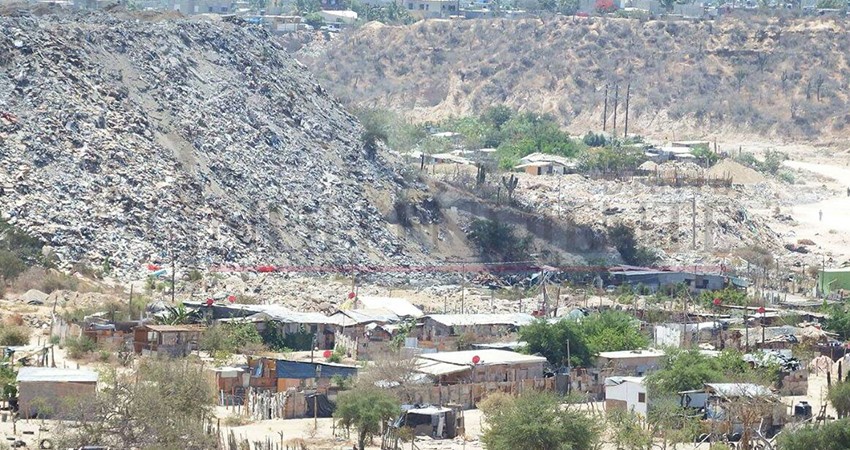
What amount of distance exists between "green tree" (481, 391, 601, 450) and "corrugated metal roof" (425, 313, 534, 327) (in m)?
13.4

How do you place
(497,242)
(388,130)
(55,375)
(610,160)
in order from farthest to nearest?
(388,130) → (610,160) → (497,242) → (55,375)

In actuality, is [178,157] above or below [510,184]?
above

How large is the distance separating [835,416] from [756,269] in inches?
935

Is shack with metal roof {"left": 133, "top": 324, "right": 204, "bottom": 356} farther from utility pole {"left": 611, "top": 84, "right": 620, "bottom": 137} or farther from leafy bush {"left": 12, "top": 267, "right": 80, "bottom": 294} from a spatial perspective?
utility pole {"left": 611, "top": 84, "right": 620, "bottom": 137}

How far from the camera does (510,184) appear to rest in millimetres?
75312

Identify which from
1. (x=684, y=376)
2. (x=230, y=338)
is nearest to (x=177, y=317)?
(x=230, y=338)

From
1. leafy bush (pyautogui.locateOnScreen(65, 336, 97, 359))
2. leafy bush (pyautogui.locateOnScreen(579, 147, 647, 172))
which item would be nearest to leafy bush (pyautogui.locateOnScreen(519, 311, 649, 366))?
leafy bush (pyautogui.locateOnScreen(65, 336, 97, 359))

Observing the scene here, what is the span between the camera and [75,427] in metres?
34.8

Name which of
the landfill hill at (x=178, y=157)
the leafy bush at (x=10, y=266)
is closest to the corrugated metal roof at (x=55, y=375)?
the leafy bush at (x=10, y=266)

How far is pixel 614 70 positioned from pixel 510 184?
5007cm

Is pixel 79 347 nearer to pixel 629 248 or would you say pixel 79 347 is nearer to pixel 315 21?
pixel 629 248

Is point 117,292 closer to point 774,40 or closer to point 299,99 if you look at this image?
point 299,99

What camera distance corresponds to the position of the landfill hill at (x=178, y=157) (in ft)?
185

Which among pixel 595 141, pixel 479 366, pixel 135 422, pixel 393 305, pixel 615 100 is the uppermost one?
pixel 615 100
